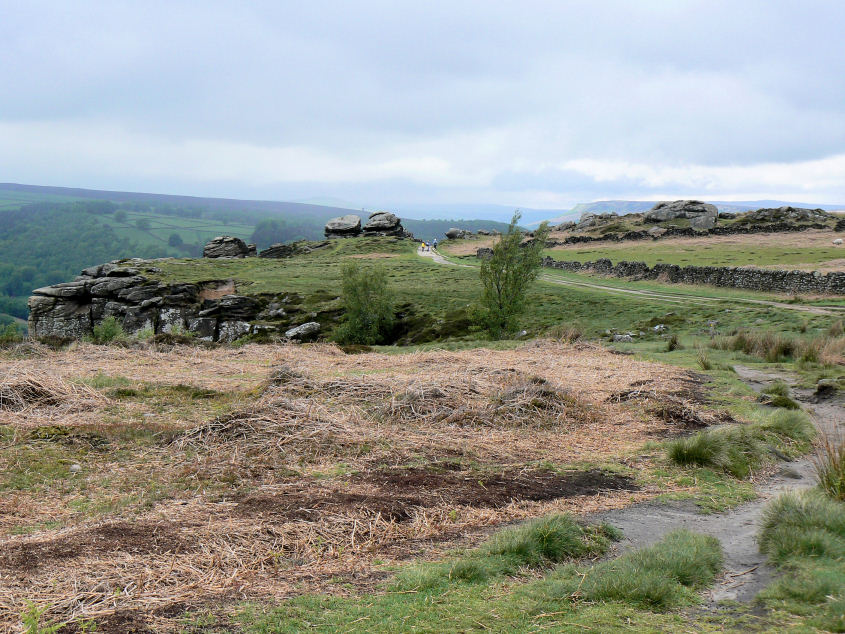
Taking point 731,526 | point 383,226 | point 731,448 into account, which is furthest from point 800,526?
point 383,226

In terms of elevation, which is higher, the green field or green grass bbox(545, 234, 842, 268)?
green grass bbox(545, 234, 842, 268)

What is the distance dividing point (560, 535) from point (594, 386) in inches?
316

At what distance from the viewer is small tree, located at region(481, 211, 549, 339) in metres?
32.6

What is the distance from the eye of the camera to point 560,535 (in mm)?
5633

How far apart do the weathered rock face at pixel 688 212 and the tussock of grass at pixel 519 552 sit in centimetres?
8846

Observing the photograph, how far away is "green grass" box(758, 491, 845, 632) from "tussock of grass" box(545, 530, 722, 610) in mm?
537

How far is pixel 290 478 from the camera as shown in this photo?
7.55 meters

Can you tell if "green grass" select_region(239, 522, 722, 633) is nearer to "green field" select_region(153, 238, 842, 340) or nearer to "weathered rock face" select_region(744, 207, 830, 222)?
"green field" select_region(153, 238, 842, 340)

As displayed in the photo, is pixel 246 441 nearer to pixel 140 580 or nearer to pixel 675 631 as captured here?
pixel 140 580

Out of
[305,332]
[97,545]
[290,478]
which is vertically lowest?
[305,332]

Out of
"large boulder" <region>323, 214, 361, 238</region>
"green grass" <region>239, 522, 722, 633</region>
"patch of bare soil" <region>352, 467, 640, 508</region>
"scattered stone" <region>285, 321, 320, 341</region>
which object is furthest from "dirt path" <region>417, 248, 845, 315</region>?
"large boulder" <region>323, 214, 361, 238</region>

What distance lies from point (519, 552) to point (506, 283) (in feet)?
92.1

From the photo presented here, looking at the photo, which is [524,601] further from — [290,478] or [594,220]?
[594,220]

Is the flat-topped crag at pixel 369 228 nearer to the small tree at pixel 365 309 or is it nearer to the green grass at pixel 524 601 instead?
the small tree at pixel 365 309
